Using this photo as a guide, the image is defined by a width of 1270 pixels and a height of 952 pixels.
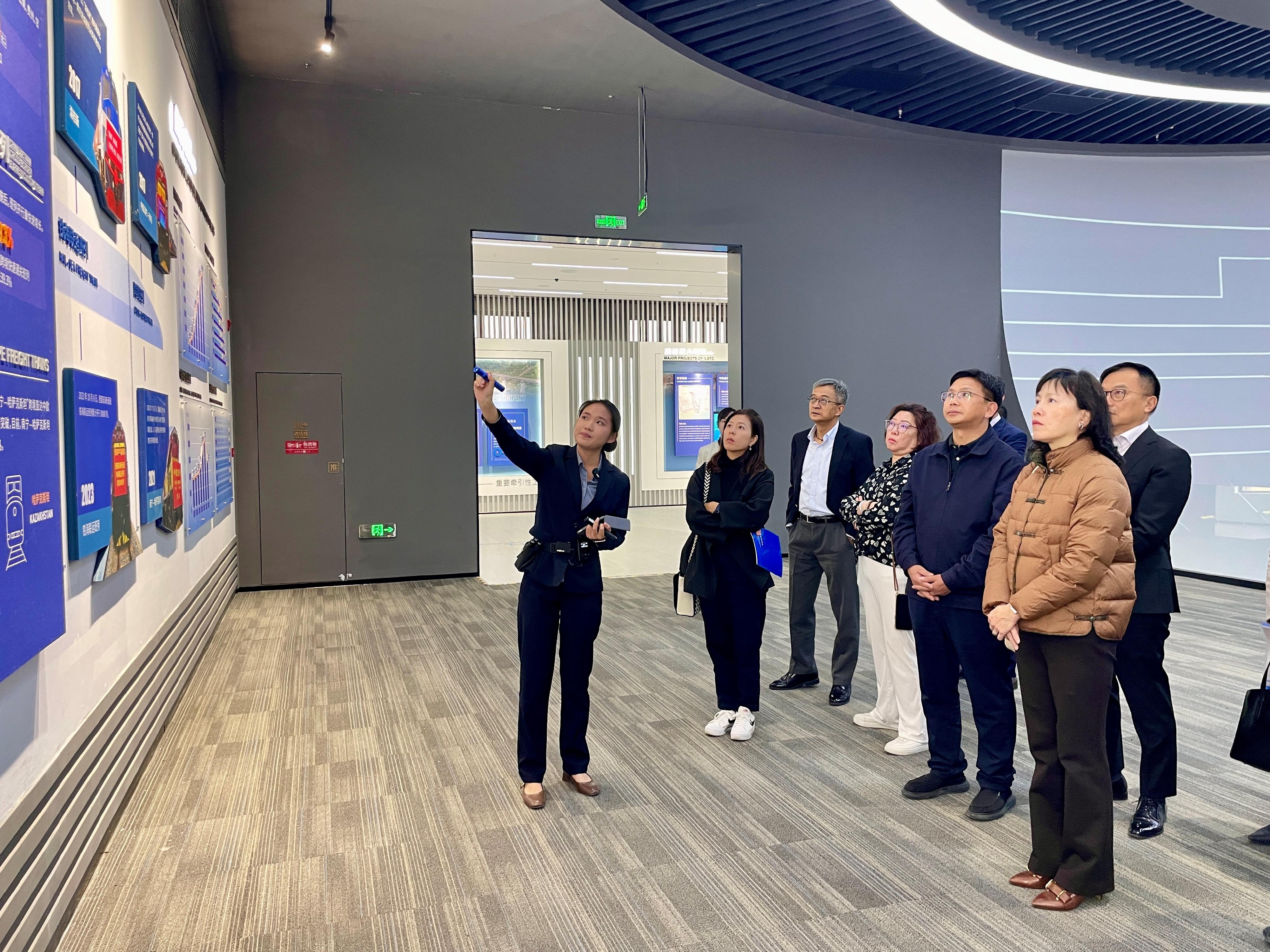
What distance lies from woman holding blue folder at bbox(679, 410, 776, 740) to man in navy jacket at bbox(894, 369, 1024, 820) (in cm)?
77

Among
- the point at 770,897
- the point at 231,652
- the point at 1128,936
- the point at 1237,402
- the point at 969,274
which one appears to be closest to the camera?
the point at 1128,936

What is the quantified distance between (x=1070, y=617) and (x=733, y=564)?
167cm

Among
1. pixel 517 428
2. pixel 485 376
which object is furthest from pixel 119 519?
pixel 517 428

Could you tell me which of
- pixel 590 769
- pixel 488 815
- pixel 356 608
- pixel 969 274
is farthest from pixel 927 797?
pixel 969 274

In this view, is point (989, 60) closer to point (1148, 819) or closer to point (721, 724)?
point (721, 724)

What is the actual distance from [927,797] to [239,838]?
2455 mm

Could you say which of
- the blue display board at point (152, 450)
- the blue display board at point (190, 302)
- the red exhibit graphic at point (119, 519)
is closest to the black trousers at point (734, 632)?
the red exhibit graphic at point (119, 519)

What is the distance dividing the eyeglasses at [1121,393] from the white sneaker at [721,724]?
2062 mm

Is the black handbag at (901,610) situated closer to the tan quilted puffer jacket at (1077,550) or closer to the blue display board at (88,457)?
the tan quilted puffer jacket at (1077,550)

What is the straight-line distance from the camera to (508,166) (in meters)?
8.36

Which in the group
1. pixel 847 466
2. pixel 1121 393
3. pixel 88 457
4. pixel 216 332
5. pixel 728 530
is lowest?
A: pixel 728 530

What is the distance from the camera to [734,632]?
3.94 metres

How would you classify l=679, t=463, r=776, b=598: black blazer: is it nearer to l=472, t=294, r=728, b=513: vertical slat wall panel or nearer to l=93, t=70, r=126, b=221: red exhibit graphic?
l=93, t=70, r=126, b=221: red exhibit graphic

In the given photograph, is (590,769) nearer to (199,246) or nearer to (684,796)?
(684,796)
